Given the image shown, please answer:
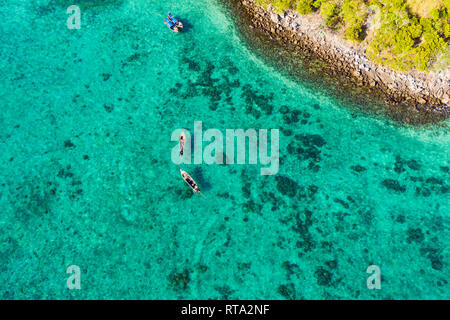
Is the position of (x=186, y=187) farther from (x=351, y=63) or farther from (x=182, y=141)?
(x=351, y=63)

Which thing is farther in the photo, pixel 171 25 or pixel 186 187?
pixel 171 25

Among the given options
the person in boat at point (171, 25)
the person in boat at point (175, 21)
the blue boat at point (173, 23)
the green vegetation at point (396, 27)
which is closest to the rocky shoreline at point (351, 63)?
the green vegetation at point (396, 27)

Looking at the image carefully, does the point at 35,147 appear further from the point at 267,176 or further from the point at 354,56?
the point at 354,56

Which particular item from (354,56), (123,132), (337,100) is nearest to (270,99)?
(337,100)

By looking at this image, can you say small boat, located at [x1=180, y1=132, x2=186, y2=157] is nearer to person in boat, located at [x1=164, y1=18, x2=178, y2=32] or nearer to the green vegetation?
person in boat, located at [x1=164, y1=18, x2=178, y2=32]

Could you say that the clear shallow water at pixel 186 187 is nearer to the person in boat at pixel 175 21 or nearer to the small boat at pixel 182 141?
the person in boat at pixel 175 21

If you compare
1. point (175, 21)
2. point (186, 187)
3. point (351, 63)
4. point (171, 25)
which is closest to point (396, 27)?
point (351, 63)

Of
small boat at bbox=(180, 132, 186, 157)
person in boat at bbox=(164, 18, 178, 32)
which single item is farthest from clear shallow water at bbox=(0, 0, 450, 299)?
small boat at bbox=(180, 132, 186, 157)
